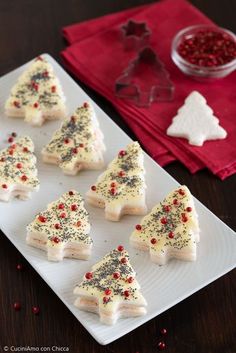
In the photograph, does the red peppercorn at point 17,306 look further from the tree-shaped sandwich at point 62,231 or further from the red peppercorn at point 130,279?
the red peppercorn at point 130,279

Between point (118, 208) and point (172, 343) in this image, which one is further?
point (118, 208)

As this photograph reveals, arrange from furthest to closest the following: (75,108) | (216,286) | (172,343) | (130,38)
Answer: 1. (130,38)
2. (75,108)
3. (216,286)
4. (172,343)

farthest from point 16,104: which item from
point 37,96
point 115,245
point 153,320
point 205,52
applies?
point 153,320

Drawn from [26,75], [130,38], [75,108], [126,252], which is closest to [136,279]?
[126,252]

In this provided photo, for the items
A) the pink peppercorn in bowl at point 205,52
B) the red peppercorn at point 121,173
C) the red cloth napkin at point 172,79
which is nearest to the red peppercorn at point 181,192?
the red peppercorn at point 121,173

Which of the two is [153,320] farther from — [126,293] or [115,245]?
[115,245]

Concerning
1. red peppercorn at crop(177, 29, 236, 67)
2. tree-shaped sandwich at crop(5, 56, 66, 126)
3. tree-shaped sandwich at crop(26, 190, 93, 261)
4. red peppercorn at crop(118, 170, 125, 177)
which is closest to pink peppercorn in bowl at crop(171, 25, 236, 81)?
red peppercorn at crop(177, 29, 236, 67)

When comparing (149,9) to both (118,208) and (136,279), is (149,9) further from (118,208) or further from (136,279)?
(136,279)
